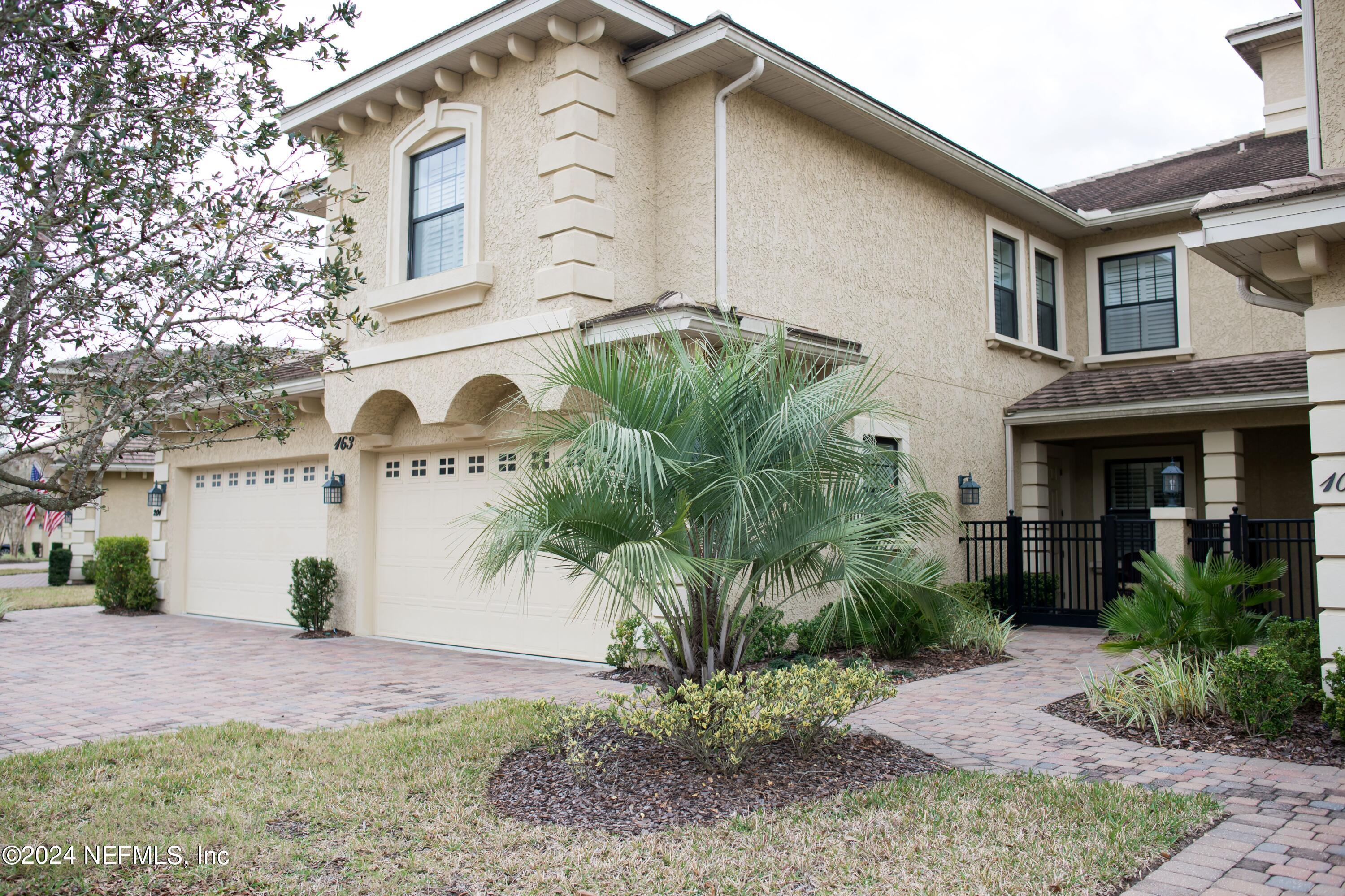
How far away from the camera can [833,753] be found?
6098 millimetres

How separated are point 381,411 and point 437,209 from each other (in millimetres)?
2559

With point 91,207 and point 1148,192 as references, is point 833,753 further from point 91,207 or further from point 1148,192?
point 1148,192

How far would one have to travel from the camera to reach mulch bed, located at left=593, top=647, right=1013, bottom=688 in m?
9.20

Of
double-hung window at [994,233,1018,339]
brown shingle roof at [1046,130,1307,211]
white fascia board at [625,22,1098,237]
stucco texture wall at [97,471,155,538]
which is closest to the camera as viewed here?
white fascia board at [625,22,1098,237]

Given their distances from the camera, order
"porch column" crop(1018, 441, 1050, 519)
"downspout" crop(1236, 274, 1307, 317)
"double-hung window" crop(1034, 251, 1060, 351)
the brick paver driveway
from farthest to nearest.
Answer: "double-hung window" crop(1034, 251, 1060, 351) < "porch column" crop(1018, 441, 1050, 519) < the brick paver driveway < "downspout" crop(1236, 274, 1307, 317)

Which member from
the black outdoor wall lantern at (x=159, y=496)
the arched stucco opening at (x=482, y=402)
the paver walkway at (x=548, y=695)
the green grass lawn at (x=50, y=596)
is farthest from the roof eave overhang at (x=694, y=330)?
the green grass lawn at (x=50, y=596)

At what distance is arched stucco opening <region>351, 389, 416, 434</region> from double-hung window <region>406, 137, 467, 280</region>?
1463 mm

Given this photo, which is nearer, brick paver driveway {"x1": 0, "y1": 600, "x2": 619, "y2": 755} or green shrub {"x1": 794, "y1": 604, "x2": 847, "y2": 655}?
brick paver driveway {"x1": 0, "y1": 600, "x2": 619, "y2": 755}

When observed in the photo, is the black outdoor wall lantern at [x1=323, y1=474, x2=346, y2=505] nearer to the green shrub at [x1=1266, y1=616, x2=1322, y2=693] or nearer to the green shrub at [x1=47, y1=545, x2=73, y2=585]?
the green shrub at [x1=1266, y1=616, x2=1322, y2=693]

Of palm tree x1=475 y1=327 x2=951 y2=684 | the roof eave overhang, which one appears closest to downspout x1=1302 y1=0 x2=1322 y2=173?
the roof eave overhang

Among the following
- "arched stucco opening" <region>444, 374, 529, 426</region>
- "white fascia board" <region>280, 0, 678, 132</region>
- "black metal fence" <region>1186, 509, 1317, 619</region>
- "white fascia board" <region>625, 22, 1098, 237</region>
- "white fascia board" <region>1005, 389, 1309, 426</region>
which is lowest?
"black metal fence" <region>1186, 509, 1317, 619</region>

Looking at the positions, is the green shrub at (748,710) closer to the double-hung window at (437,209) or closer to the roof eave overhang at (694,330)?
the roof eave overhang at (694,330)

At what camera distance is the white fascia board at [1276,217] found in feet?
19.7

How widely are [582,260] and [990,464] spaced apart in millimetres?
7481
